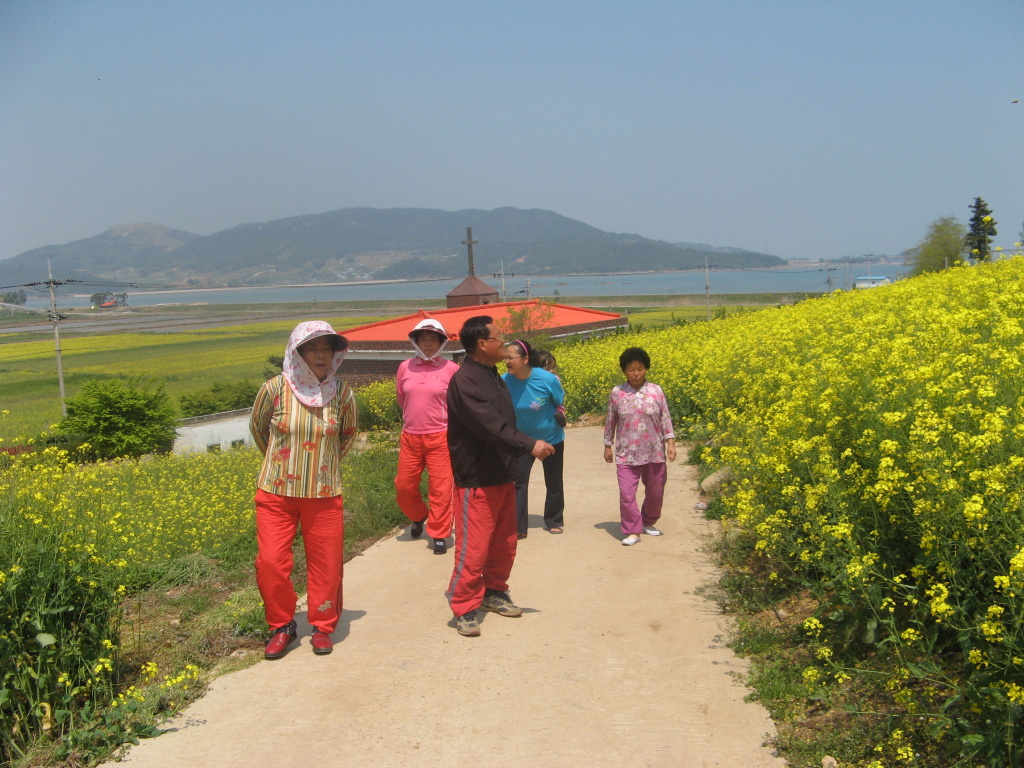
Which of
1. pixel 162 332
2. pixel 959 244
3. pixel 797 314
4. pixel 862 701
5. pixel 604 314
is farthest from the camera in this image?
pixel 162 332

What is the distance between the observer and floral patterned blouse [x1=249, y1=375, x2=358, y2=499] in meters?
4.98

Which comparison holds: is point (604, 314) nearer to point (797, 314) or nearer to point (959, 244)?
point (797, 314)

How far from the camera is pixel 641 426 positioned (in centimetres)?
721

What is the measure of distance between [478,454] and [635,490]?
228 centimetres

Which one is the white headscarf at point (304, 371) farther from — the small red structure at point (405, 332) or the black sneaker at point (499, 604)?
the small red structure at point (405, 332)

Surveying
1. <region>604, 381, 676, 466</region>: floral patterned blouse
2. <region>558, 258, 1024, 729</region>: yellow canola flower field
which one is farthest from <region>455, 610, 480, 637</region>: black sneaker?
<region>604, 381, 676, 466</region>: floral patterned blouse

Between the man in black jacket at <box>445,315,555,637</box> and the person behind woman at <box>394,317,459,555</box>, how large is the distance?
165 centimetres

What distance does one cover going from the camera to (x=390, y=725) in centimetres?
418

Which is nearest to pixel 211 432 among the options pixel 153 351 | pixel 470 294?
pixel 470 294

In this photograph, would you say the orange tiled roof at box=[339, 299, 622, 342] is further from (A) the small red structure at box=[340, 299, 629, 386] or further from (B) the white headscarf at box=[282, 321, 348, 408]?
(B) the white headscarf at box=[282, 321, 348, 408]

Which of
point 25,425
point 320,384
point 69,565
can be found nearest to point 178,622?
point 69,565

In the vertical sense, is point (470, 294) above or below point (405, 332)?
above

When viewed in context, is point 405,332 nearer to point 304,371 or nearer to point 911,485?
point 304,371

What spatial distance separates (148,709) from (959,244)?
56.8 metres
